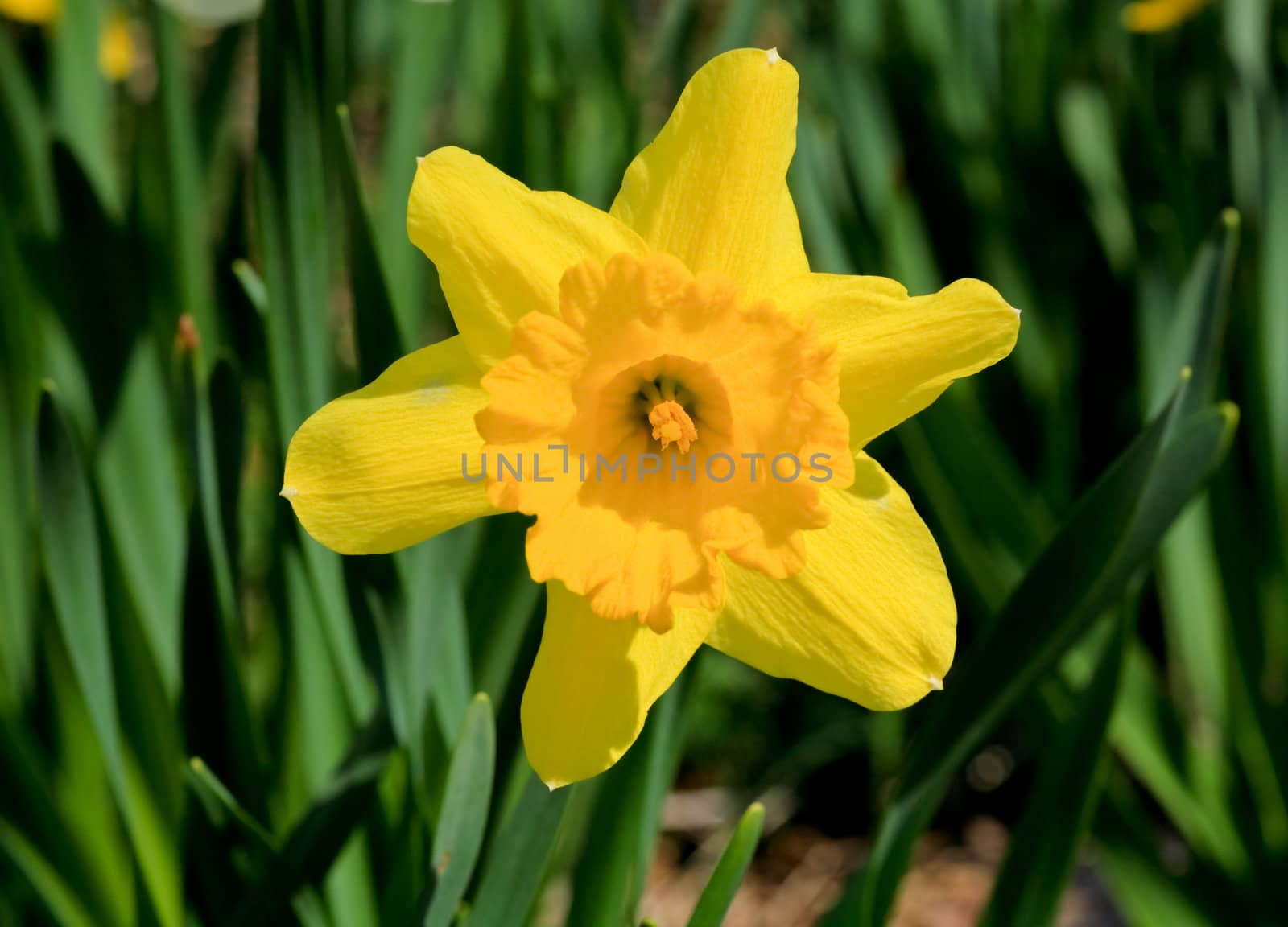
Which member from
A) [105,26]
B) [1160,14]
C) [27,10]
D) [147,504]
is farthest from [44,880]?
[1160,14]

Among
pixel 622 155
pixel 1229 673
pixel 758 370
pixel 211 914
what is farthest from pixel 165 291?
pixel 1229 673

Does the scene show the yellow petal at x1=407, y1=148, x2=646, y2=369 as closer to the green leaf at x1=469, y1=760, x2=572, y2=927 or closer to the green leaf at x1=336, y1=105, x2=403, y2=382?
the green leaf at x1=336, y1=105, x2=403, y2=382

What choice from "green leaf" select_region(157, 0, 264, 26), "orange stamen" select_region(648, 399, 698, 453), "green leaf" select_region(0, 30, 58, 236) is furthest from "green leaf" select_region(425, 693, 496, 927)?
"green leaf" select_region(0, 30, 58, 236)

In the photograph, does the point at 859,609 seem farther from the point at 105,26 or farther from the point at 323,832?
the point at 105,26

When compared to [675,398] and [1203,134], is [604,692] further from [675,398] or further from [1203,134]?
[1203,134]

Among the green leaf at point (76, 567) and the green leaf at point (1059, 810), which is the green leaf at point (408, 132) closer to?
the green leaf at point (76, 567)

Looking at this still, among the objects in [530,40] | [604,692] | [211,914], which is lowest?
[211,914]

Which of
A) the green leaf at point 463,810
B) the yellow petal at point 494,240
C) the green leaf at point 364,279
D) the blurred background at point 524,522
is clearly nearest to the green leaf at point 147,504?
the blurred background at point 524,522
